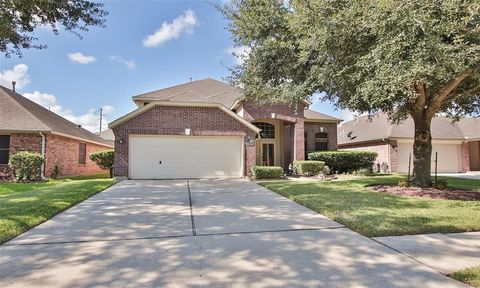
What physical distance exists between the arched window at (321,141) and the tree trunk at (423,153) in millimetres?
9973

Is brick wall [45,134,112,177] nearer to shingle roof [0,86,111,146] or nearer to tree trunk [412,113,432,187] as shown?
shingle roof [0,86,111,146]

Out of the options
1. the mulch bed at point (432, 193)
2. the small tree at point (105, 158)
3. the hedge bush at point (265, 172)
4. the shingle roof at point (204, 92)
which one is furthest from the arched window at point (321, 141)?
the small tree at point (105, 158)

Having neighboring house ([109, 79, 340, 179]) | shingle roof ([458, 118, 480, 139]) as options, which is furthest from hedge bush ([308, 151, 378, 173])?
shingle roof ([458, 118, 480, 139])

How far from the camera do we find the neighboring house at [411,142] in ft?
71.7

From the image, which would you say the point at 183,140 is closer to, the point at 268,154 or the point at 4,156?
the point at 268,154

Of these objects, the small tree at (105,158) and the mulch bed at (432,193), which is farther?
the small tree at (105,158)

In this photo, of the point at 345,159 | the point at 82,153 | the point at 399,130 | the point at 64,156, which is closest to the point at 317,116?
the point at 345,159

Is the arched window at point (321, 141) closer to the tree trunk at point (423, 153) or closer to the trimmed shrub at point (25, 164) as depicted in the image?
the tree trunk at point (423, 153)

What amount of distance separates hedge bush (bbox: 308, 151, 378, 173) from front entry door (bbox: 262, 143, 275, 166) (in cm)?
254

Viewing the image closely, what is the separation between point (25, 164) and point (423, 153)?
56.9 feet

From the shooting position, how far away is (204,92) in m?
22.0

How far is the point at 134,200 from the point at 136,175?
255 inches

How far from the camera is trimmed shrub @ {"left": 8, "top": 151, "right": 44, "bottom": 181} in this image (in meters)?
14.4

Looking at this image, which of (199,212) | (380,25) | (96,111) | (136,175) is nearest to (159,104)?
(136,175)
